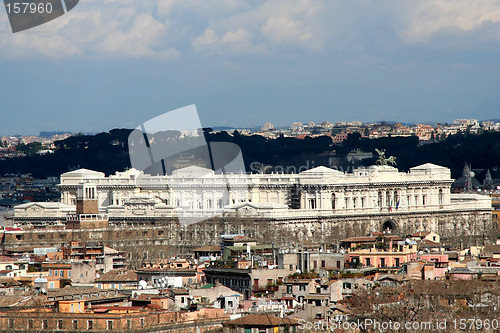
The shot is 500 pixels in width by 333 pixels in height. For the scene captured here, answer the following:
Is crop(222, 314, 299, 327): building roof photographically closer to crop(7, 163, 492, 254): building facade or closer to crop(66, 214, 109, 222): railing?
crop(7, 163, 492, 254): building facade

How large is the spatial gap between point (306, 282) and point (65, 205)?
6447 cm

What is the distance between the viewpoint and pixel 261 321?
172 ft

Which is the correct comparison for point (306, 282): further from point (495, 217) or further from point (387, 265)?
point (495, 217)

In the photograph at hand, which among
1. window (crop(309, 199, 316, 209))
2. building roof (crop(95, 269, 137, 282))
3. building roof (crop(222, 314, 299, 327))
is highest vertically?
window (crop(309, 199, 316, 209))

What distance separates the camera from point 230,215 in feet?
377

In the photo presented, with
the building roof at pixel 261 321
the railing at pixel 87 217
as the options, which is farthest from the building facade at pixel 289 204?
the building roof at pixel 261 321

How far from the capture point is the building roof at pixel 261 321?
52.3 m

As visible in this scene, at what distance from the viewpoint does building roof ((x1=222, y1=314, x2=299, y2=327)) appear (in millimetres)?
52312

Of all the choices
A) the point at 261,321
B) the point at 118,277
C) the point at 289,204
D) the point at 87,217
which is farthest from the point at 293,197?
the point at 261,321

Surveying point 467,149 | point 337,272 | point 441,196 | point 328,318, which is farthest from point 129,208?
point 467,149

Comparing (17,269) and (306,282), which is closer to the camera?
(306,282)

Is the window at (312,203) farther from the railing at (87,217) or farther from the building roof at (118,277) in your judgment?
the building roof at (118,277)

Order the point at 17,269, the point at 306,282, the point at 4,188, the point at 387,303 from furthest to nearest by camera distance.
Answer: the point at 4,188, the point at 17,269, the point at 306,282, the point at 387,303

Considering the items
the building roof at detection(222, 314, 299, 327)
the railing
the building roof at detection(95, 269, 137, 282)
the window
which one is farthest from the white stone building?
the building roof at detection(222, 314, 299, 327)
